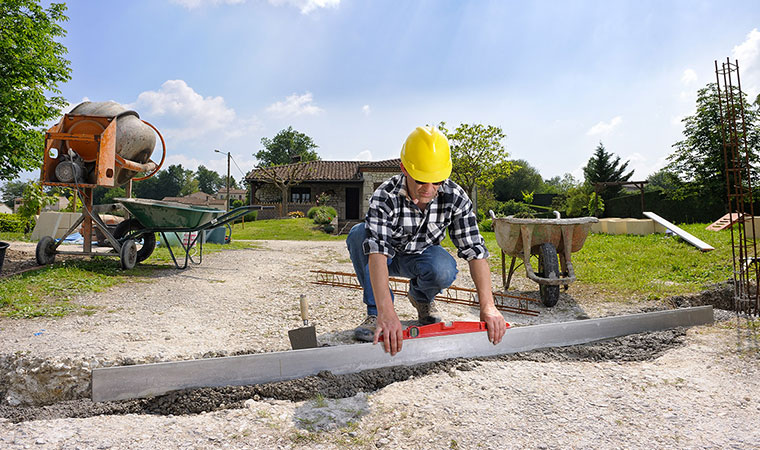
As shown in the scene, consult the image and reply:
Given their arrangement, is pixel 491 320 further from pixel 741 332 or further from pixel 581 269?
pixel 581 269

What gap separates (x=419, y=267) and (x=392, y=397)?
879 millimetres

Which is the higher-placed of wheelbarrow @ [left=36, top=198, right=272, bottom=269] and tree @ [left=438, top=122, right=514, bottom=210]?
tree @ [left=438, top=122, right=514, bottom=210]

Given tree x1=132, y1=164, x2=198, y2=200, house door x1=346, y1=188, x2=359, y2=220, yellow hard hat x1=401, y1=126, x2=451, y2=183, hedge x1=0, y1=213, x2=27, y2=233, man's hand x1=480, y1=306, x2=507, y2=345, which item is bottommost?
man's hand x1=480, y1=306, x2=507, y2=345

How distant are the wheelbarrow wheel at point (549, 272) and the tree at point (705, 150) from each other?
49.2 feet

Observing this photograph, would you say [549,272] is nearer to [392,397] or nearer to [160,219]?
[392,397]

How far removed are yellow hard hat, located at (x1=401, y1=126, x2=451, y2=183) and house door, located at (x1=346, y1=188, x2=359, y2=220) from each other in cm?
2217

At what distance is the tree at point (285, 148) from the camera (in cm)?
5081

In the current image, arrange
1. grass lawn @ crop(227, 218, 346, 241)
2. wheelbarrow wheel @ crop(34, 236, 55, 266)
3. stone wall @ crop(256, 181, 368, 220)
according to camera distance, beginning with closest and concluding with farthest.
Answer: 1. wheelbarrow wheel @ crop(34, 236, 55, 266)
2. grass lawn @ crop(227, 218, 346, 241)
3. stone wall @ crop(256, 181, 368, 220)

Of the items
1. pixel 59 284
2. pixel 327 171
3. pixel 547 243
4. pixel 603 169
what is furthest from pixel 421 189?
pixel 603 169

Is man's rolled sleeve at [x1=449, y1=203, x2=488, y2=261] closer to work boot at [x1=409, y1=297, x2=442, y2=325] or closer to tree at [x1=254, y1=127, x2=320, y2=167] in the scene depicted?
work boot at [x1=409, y1=297, x2=442, y2=325]

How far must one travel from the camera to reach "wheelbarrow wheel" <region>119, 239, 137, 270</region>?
491 cm

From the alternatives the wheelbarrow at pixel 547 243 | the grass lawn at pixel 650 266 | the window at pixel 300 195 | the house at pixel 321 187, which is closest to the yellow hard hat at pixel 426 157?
the wheelbarrow at pixel 547 243

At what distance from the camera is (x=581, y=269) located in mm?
6023

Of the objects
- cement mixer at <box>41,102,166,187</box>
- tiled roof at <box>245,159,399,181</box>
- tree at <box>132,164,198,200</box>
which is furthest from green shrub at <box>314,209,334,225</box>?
tree at <box>132,164,198,200</box>
